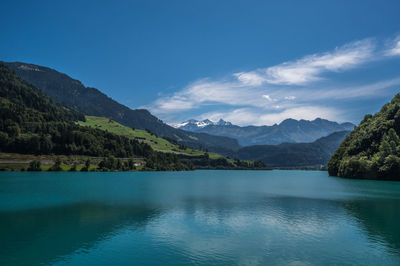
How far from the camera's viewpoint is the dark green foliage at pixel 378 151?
119 metres

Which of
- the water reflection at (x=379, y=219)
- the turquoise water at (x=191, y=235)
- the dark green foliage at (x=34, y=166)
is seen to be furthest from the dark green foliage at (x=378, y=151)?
the dark green foliage at (x=34, y=166)

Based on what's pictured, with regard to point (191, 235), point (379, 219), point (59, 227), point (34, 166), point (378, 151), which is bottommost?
point (379, 219)

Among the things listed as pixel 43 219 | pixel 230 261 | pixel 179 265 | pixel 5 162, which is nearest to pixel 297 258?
pixel 230 261

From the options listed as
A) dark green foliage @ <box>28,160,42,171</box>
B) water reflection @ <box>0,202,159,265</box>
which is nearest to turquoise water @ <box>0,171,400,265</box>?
water reflection @ <box>0,202,159,265</box>

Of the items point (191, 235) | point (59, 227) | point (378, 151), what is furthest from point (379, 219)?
point (378, 151)

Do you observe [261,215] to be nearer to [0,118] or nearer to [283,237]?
[283,237]

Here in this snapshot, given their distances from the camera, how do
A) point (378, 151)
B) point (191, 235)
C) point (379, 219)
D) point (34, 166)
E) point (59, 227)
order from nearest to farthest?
point (191, 235), point (59, 227), point (379, 219), point (378, 151), point (34, 166)

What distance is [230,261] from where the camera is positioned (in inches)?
848

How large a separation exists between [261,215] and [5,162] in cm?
14153

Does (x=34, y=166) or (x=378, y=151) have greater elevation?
(x=378, y=151)

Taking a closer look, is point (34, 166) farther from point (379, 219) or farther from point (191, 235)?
point (379, 219)

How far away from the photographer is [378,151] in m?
133

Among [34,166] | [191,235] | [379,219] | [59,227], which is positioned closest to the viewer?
[191,235]

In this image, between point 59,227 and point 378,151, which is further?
point 378,151
